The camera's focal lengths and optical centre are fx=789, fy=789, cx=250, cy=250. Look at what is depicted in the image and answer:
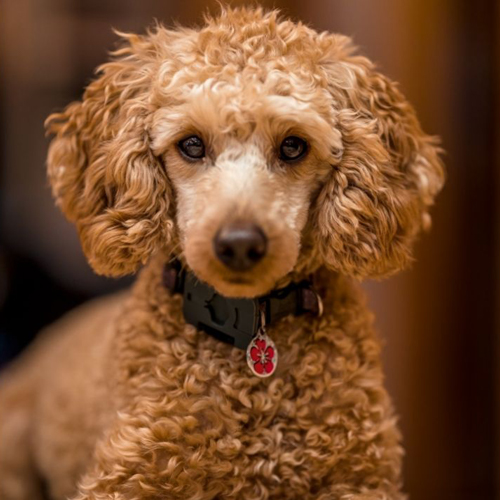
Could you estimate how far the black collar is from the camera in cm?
106

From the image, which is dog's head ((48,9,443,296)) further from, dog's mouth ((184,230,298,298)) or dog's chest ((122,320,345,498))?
dog's chest ((122,320,345,498))

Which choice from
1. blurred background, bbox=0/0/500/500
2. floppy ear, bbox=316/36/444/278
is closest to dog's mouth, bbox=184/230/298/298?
floppy ear, bbox=316/36/444/278

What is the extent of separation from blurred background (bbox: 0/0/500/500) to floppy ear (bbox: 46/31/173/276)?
86 cm

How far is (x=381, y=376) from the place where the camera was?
114cm

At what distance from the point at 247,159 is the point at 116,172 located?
177mm

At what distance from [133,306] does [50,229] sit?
151 centimetres

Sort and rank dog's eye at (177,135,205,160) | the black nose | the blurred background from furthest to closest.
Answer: the blurred background
dog's eye at (177,135,205,160)
the black nose

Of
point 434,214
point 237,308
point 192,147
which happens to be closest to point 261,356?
point 237,308

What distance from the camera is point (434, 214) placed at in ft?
7.13

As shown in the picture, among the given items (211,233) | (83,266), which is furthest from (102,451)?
(83,266)

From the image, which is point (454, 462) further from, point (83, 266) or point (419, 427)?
point (83, 266)

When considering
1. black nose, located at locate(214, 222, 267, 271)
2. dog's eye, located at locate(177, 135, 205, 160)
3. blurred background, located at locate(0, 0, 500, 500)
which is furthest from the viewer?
blurred background, located at locate(0, 0, 500, 500)

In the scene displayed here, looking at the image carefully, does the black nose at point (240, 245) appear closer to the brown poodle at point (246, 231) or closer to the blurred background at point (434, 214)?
the brown poodle at point (246, 231)

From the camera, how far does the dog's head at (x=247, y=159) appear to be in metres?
0.97
